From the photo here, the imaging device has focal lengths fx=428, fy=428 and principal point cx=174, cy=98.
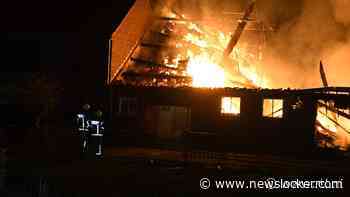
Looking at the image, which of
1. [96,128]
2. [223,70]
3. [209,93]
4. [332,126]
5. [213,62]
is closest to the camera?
[96,128]

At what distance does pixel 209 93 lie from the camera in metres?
19.8

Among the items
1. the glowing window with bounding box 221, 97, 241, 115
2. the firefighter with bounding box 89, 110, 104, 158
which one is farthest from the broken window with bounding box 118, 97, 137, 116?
the firefighter with bounding box 89, 110, 104, 158

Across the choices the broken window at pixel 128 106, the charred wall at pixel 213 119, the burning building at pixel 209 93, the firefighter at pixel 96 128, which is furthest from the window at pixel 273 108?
the firefighter at pixel 96 128

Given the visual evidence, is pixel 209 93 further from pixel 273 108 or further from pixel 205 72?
pixel 273 108

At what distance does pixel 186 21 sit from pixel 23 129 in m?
12.1

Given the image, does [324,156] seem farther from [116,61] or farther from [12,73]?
[12,73]

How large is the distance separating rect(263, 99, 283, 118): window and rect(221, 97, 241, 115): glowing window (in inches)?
48.2

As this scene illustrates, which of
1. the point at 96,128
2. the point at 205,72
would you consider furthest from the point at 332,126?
the point at 96,128

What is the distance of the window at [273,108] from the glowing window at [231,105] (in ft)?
4.01

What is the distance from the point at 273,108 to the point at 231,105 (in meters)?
1.91

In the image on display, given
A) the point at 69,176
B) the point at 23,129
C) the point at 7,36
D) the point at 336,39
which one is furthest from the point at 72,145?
the point at 336,39

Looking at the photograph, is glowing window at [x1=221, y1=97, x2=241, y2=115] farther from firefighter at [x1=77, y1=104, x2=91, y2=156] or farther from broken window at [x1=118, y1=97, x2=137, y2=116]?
firefighter at [x1=77, y1=104, x2=91, y2=156]

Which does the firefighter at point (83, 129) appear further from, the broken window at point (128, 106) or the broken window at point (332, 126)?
the broken window at point (332, 126)

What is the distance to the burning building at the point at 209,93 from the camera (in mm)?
19125
